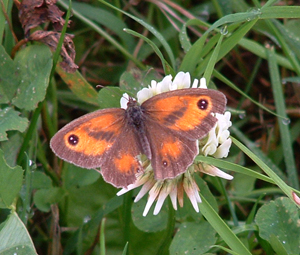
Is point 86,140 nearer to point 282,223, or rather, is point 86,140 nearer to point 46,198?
point 46,198

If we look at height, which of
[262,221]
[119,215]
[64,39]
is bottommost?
[119,215]

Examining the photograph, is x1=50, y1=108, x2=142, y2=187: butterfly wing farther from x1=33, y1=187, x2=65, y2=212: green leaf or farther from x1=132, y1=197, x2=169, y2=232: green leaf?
x1=33, y1=187, x2=65, y2=212: green leaf

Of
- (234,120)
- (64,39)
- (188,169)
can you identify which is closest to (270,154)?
(234,120)

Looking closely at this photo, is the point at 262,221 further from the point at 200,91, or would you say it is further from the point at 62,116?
the point at 62,116

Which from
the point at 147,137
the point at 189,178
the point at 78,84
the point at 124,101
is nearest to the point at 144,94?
→ the point at 124,101

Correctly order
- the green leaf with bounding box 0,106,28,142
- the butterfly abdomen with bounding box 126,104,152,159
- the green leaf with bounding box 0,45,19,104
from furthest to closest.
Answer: the green leaf with bounding box 0,45,19,104 < the green leaf with bounding box 0,106,28,142 < the butterfly abdomen with bounding box 126,104,152,159

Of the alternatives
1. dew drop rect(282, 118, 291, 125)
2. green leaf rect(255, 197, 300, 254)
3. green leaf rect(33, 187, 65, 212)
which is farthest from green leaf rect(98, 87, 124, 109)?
dew drop rect(282, 118, 291, 125)

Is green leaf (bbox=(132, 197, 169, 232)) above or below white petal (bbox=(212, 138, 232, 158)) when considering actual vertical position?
below
